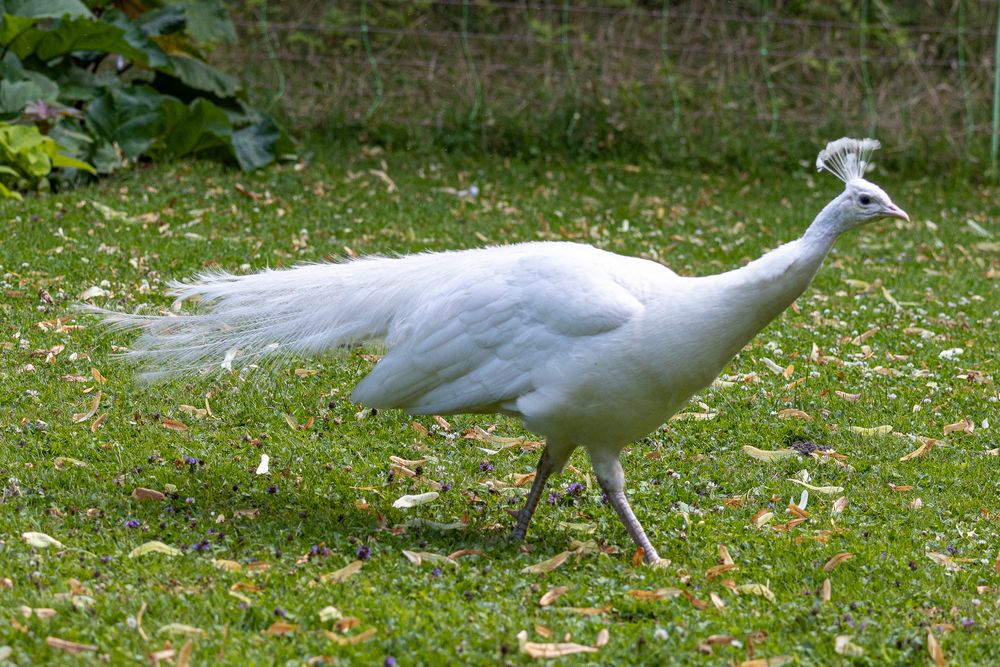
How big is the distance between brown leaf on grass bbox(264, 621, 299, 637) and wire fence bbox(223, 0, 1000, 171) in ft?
30.8

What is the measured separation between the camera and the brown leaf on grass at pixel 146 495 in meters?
4.84

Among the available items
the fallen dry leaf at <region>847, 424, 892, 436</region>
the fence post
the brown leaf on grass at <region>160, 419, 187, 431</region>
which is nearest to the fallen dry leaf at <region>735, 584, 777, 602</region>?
the fallen dry leaf at <region>847, 424, 892, 436</region>

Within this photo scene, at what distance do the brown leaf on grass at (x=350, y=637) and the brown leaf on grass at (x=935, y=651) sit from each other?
1734 mm

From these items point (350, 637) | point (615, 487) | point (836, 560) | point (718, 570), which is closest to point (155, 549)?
point (350, 637)

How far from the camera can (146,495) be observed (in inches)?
191

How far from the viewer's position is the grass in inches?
153

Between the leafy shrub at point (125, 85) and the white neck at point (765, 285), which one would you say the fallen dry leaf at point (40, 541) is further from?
the leafy shrub at point (125, 85)

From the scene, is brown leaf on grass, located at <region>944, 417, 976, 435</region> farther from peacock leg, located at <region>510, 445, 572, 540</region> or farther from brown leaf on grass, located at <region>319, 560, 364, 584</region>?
brown leaf on grass, located at <region>319, 560, 364, 584</region>

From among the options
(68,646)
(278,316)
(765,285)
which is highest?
(765,285)

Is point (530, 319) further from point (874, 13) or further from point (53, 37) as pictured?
point (874, 13)

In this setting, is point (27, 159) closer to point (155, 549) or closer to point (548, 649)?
point (155, 549)

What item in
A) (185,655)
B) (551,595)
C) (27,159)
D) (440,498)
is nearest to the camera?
(185,655)

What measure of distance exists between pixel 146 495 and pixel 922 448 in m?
3.47

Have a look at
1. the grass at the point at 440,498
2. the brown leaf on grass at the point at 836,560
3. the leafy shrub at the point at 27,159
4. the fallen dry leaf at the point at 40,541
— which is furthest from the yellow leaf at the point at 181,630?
the leafy shrub at the point at 27,159
